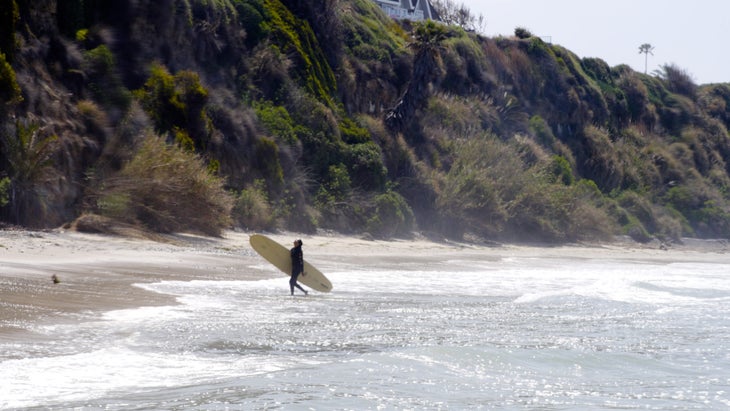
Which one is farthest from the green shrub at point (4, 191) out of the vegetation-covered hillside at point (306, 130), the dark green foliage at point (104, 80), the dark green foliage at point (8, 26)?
the dark green foliage at point (104, 80)

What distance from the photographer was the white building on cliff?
67.9 meters

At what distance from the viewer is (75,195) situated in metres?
19.5

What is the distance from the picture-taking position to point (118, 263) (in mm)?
15273

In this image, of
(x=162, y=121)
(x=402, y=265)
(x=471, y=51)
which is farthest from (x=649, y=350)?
(x=471, y=51)

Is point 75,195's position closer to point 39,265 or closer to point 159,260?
point 159,260

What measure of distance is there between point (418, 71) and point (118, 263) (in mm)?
21942

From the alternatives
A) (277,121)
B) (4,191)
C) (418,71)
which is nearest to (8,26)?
(4,191)

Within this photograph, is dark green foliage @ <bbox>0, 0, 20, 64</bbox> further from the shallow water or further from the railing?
the railing

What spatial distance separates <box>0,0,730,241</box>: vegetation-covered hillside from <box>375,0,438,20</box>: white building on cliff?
56.2 feet

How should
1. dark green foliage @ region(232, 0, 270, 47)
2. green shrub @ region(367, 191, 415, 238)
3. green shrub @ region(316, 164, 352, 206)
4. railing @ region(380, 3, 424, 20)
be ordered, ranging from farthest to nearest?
1. railing @ region(380, 3, 424, 20)
2. dark green foliage @ region(232, 0, 270, 47)
3. green shrub @ region(367, 191, 415, 238)
4. green shrub @ region(316, 164, 352, 206)

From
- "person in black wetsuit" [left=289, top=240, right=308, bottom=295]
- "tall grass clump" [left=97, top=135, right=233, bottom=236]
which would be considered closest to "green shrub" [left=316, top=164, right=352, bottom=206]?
"tall grass clump" [left=97, top=135, right=233, bottom=236]

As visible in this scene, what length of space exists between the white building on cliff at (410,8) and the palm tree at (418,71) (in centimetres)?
3197

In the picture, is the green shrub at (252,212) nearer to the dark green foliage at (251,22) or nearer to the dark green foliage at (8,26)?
the dark green foliage at (8,26)

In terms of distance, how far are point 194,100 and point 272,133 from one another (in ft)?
12.3
